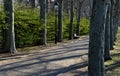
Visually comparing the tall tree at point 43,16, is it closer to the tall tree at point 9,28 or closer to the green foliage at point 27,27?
the green foliage at point 27,27

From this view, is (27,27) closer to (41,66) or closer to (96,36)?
(41,66)

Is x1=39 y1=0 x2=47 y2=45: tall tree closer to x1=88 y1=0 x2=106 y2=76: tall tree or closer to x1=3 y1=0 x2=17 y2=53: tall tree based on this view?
Result: x1=3 y1=0 x2=17 y2=53: tall tree

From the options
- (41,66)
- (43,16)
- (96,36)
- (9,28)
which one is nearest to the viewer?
(96,36)

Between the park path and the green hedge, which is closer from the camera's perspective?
the park path

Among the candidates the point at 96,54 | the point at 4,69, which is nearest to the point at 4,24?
the point at 4,69

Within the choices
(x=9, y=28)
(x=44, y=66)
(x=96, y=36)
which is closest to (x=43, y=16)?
(x=9, y=28)

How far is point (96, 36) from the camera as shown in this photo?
933 cm

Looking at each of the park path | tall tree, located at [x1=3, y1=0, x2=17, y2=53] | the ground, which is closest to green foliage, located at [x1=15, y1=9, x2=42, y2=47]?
tall tree, located at [x1=3, y1=0, x2=17, y2=53]

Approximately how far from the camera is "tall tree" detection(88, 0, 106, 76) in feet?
30.1

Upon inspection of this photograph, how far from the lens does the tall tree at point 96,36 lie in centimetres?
917

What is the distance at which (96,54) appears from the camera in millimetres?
9359

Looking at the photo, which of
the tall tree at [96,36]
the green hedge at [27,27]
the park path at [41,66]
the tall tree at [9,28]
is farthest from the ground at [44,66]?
the tall tree at [96,36]

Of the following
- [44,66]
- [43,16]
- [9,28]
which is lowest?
[44,66]

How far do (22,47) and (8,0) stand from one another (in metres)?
4.60
